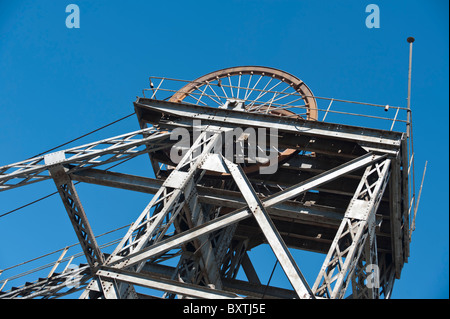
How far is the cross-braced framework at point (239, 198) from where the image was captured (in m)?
13.4

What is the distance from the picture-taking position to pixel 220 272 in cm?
1841

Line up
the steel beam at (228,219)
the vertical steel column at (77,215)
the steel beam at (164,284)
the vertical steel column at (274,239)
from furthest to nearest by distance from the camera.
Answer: the vertical steel column at (77,215) < the steel beam at (228,219) < the vertical steel column at (274,239) < the steel beam at (164,284)

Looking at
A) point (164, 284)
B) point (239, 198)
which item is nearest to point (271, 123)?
point (239, 198)

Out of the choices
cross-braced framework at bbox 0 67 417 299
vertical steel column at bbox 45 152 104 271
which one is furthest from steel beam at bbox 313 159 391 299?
vertical steel column at bbox 45 152 104 271

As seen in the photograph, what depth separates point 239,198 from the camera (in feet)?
54.1

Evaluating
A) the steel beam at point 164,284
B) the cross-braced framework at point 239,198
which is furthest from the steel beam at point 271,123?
the steel beam at point 164,284

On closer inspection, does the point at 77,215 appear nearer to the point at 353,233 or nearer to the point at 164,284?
the point at 164,284

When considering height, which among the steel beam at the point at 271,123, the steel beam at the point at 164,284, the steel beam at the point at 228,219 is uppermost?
the steel beam at the point at 271,123

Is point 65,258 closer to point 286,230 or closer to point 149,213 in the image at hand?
point 149,213

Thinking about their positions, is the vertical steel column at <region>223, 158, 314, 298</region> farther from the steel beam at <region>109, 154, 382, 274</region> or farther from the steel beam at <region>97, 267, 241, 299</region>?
the steel beam at <region>97, 267, 241, 299</region>

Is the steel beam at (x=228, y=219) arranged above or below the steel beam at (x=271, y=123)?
below

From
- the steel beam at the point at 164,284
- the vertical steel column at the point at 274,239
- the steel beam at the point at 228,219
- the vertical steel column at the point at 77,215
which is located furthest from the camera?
the vertical steel column at the point at 77,215

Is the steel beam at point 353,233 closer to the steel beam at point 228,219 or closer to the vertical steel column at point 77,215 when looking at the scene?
the steel beam at point 228,219

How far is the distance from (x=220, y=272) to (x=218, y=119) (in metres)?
4.36
